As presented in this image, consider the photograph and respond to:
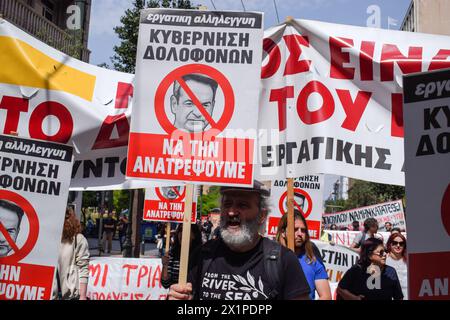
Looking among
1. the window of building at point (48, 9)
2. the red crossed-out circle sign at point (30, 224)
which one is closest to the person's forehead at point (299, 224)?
the red crossed-out circle sign at point (30, 224)

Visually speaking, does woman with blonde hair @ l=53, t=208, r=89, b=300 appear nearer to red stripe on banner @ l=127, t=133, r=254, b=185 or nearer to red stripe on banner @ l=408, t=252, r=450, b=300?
red stripe on banner @ l=127, t=133, r=254, b=185

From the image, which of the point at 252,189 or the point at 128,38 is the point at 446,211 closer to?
the point at 252,189

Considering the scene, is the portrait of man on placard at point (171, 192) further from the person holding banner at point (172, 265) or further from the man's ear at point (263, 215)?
the man's ear at point (263, 215)

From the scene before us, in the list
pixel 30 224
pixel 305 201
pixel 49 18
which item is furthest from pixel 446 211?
pixel 49 18

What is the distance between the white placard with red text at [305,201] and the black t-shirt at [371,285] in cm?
381

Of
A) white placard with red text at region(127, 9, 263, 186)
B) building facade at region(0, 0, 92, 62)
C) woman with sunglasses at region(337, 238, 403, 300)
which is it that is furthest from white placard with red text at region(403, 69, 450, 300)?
building facade at region(0, 0, 92, 62)

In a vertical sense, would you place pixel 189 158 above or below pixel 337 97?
below

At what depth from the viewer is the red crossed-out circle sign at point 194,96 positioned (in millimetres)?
3623

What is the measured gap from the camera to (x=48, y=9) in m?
22.2

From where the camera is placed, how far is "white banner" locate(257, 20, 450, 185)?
4.25 metres

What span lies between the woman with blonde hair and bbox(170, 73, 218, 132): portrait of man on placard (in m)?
2.64

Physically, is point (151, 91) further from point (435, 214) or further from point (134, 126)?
point (435, 214)

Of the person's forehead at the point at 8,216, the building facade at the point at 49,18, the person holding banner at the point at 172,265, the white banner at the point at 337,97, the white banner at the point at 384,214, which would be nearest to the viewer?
the person's forehead at the point at 8,216

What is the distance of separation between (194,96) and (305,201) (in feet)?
19.0
